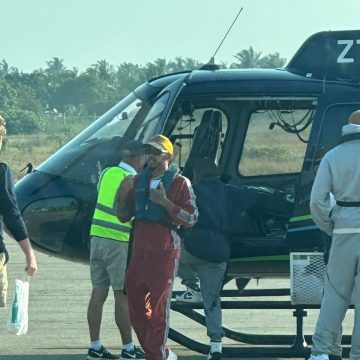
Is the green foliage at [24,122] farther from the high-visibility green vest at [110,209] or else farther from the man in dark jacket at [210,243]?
the man in dark jacket at [210,243]

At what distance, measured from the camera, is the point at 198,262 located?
372 inches

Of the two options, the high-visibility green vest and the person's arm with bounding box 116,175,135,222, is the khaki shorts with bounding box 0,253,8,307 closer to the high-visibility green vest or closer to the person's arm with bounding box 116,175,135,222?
the person's arm with bounding box 116,175,135,222

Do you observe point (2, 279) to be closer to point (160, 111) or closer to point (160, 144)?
point (160, 144)

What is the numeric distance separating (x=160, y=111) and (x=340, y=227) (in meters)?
2.17

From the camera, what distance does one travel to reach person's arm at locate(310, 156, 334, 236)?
28.3 feet

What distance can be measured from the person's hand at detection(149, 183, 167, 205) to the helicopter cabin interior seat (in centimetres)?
100

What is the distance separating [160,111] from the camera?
10.1 metres

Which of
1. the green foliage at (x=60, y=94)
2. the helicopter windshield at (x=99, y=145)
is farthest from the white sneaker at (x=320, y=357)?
the green foliage at (x=60, y=94)

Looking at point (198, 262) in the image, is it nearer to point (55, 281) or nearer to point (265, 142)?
point (265, 142)

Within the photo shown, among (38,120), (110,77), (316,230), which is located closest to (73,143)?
(316,230)

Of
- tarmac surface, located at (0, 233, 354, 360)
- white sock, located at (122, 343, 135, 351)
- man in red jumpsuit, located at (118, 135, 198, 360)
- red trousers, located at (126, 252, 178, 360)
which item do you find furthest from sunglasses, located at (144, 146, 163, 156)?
tarmac surface, located at (0, 233, 354, 360)

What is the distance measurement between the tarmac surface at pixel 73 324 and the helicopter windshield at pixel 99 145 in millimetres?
1480

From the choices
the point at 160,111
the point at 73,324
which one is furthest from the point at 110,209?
the point at 73,324

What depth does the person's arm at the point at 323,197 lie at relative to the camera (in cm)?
863
